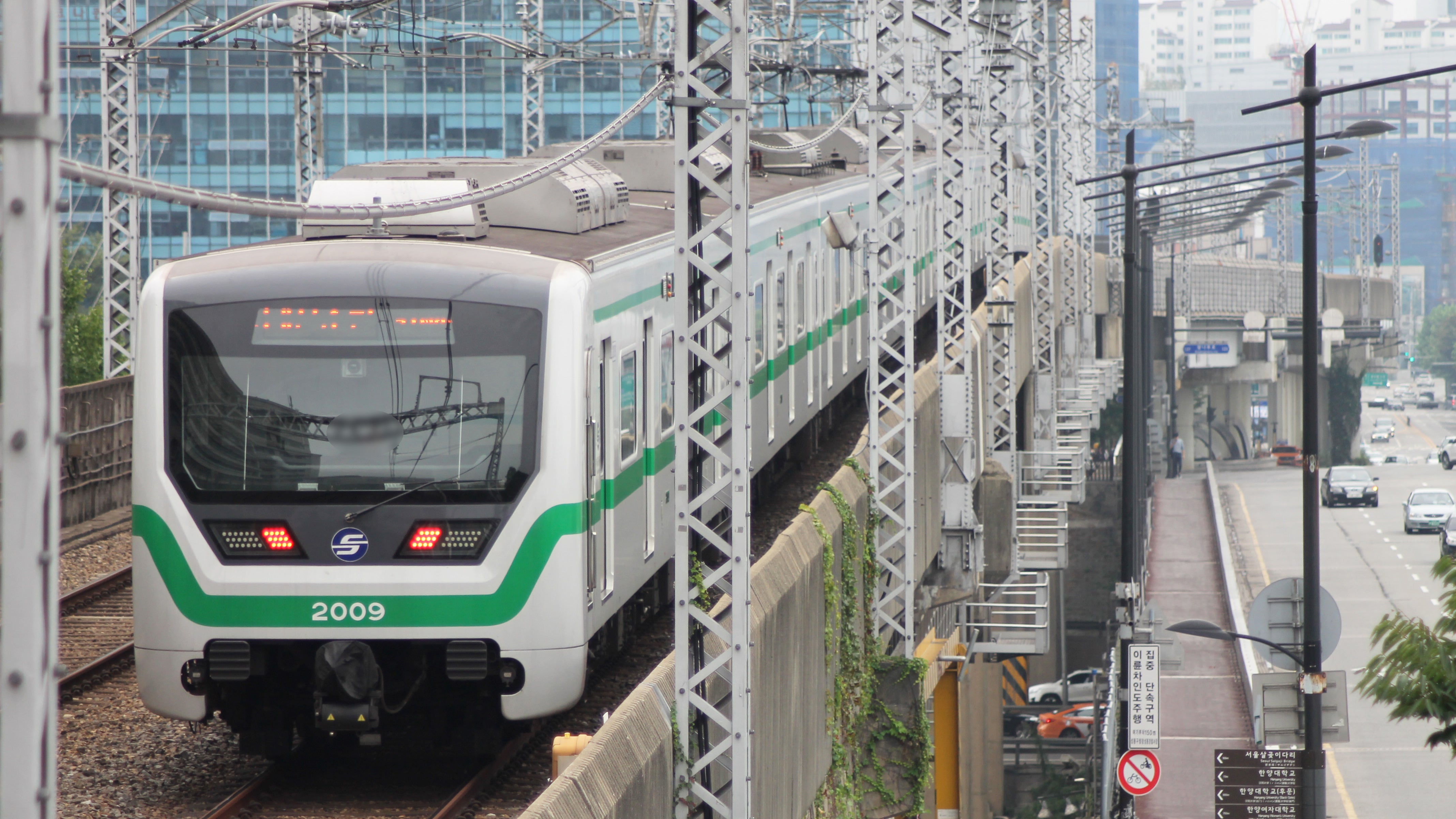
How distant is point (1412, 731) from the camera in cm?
3219

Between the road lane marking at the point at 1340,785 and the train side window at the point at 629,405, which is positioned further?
the road lane marking at the point at 1340,785

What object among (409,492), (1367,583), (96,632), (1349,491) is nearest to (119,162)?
(96,632)

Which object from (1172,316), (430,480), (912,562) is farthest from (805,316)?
(1172,316)

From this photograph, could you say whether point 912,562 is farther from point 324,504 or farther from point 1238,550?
point 1238,550

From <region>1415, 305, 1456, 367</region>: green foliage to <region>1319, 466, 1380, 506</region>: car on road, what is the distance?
9859cm

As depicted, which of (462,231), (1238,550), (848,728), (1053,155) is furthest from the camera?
(1053,155)

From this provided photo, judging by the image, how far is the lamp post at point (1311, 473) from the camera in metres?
13.2

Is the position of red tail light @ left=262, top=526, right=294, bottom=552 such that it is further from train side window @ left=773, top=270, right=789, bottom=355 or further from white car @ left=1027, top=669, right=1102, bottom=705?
white car @ left=1027, top=669, right=1102, bottom=705

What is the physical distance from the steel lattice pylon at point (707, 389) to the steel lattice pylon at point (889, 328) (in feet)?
20.0

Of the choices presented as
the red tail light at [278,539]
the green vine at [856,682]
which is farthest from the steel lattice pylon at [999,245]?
the red tail light at [278,539]

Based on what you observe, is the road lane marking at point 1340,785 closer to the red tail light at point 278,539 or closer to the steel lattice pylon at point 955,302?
the steel lattice pylon at point 955,302

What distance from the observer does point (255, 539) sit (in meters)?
8.55

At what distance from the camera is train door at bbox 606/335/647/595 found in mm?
9719

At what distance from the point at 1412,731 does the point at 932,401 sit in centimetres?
1864
